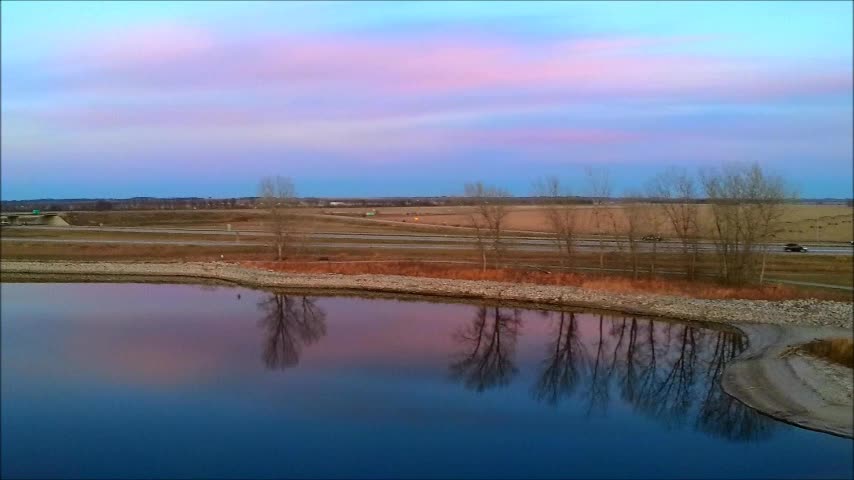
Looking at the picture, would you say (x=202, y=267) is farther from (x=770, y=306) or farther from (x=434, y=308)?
(x=770, y=306)

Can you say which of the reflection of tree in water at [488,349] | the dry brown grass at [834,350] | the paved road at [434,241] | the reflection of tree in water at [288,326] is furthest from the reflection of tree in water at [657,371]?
the paved road at [434,241]

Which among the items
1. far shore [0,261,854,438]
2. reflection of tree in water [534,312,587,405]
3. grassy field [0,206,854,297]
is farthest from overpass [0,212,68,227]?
reflection of tree in water [534,312,587,405]

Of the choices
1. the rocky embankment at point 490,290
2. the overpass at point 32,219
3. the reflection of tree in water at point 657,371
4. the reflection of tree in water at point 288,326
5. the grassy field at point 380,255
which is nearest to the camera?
the reflection of tree in water at point 657,371

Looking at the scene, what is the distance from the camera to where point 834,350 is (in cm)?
1967

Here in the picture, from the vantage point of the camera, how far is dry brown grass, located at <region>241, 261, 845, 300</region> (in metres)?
29.8

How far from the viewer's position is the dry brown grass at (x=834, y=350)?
18.9 meters

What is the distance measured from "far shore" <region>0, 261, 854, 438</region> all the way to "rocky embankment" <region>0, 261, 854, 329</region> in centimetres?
4

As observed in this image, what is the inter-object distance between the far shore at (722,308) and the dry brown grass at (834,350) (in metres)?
0.51

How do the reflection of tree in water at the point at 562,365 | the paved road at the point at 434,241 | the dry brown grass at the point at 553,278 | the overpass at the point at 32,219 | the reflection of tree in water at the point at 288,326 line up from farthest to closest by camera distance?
the paved road at the point at 434,241
the overpass at the point at 32,219
the dry brown grass at the point at 553,278
the reflection of tree in water at the point at 288,326
the reflection of tree in water at the point at 562,365

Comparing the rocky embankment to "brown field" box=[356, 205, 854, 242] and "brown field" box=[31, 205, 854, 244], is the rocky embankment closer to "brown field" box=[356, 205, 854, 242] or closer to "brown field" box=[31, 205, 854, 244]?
"brown field" box=[356, 205, 854, 242]

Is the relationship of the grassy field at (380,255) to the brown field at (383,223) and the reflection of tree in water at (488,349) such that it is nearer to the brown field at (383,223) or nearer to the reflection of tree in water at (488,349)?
the brown field at (383,223)

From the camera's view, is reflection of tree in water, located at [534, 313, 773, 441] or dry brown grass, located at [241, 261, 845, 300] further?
dry brown grass, located at [241, 261, 845, 300]

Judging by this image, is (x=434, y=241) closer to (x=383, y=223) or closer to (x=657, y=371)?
(x=383, y=223)

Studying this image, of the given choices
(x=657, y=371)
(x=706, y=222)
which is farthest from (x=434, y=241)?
(x=657, y=371)
